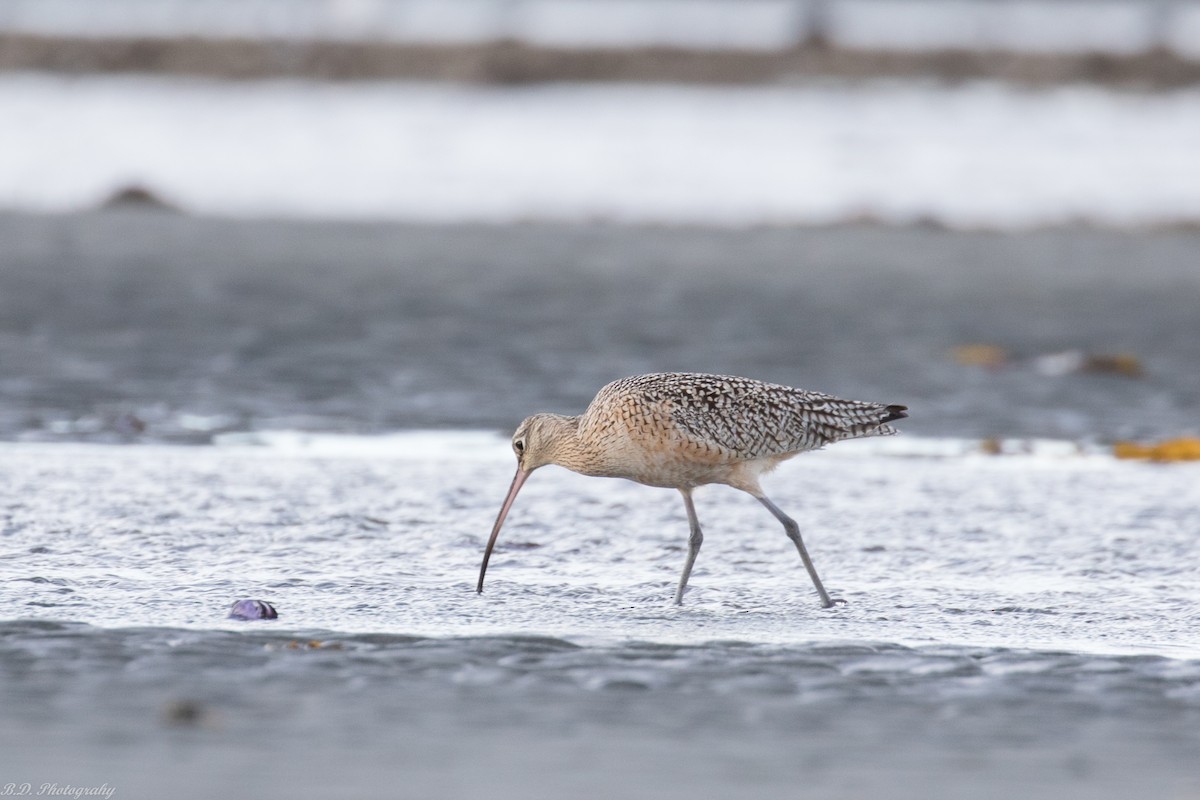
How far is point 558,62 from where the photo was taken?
28.8m

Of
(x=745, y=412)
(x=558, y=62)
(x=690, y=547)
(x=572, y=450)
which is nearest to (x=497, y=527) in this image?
(x=572, y=450)

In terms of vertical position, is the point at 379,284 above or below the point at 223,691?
above

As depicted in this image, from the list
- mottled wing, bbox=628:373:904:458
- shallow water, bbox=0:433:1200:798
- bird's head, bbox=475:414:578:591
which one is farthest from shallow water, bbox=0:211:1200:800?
mottled wing, bbox=628:373:904:458

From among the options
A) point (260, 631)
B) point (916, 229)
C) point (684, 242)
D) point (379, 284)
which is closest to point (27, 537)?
point (260, 631)

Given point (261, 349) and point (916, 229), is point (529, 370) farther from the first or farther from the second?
point (916, 229)

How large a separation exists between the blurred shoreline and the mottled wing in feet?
70.9

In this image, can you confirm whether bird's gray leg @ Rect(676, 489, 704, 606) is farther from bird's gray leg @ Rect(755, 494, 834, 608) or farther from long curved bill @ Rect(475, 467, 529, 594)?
long curved bill @ Rect(475, 467, 529, 594)

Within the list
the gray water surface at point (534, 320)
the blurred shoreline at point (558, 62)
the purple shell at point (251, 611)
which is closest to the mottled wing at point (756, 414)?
the purple shell at point (251, 611)

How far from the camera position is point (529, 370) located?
11188 mm

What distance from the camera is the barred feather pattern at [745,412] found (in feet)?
21.5

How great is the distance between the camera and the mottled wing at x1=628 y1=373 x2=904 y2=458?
21.5 ft

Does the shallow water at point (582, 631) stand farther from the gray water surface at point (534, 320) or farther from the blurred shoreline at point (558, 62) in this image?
the blurred shoreline at point (558, 62)

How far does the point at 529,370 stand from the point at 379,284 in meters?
3.46

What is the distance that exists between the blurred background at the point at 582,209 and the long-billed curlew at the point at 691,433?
115 inches
